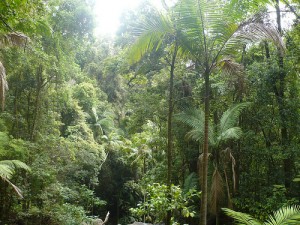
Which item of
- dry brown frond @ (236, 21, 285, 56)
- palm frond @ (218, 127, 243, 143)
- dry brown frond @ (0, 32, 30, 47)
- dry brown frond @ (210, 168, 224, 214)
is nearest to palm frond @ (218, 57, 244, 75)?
dry brown frond @ (236, 21, 285, 56)

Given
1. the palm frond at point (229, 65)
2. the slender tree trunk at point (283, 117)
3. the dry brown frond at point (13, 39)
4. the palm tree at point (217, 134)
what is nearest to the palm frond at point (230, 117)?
the palm tree at point (217, 134)

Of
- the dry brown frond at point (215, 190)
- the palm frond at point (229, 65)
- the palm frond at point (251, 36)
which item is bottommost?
the dry brown frond at point (215, 190)

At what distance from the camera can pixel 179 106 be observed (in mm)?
9344

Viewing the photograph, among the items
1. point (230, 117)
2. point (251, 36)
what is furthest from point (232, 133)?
point (251, 36)

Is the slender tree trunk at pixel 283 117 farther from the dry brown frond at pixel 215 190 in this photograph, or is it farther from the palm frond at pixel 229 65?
the palm frond at pixel 229 65

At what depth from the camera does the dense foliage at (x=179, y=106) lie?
4.63 m

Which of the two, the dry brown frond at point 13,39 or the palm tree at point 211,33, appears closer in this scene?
the palm tree at point 211,33

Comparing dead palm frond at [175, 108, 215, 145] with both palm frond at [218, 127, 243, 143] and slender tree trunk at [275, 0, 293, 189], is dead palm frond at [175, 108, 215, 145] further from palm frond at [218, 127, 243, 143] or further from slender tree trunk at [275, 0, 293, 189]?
slender tree trunk at [275, 0, 293, 189]

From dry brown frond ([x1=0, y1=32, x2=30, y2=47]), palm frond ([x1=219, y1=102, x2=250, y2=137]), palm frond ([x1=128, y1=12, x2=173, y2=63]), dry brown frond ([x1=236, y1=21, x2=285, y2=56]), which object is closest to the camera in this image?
dry brown frond ([x1=236, y1=21, x2=285, y2=56])

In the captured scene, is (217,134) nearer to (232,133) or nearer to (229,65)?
(232,133)

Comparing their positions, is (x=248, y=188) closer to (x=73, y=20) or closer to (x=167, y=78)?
(x=167, y=78)

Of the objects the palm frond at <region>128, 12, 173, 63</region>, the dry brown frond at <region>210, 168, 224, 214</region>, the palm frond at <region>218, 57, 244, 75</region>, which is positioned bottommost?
the dry brown frond at <region>210, 168, 224, 214</region>

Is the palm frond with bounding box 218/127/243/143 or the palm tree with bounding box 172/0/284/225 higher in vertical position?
the palm tree with bounding box 172/0/284/225

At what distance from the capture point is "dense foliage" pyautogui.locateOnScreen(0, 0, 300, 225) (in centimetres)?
463
